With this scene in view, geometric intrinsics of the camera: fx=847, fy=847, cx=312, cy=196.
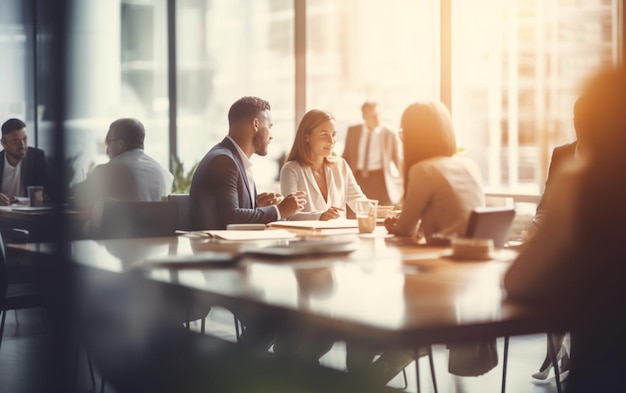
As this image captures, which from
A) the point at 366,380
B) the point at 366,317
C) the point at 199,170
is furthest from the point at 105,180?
the point at 366,317

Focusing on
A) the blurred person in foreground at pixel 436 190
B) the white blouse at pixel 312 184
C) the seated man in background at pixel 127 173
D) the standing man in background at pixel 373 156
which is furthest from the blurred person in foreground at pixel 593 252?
the standing man in background at pixel 373 156

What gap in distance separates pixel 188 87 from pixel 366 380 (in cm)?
767

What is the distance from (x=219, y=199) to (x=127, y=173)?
113 centimetres

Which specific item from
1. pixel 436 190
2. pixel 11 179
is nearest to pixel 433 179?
pixel 436 190

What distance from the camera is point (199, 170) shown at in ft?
12.1

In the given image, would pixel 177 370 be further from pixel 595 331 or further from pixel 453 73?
pixel 453 73

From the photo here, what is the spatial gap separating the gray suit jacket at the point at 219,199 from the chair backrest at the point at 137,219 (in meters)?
0.11

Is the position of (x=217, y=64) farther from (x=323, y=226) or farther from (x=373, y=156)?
(x=323, y=226)

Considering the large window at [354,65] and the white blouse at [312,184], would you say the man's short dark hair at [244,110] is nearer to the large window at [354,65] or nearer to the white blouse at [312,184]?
the white blouse at [312,184]

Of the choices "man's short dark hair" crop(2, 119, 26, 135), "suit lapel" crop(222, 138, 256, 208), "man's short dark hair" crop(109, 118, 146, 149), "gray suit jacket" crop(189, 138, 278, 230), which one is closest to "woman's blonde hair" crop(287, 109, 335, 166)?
"suit lapel" crop(222, 138, 256, 208)

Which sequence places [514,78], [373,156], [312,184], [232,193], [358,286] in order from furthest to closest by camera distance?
[373,156] < [514,78] < [312,184] < [232,193] < [358,286]

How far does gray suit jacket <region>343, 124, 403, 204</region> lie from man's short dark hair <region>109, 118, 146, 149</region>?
3651 mm

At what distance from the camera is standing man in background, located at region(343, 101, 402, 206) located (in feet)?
26.5

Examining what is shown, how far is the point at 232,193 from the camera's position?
11.9ft
